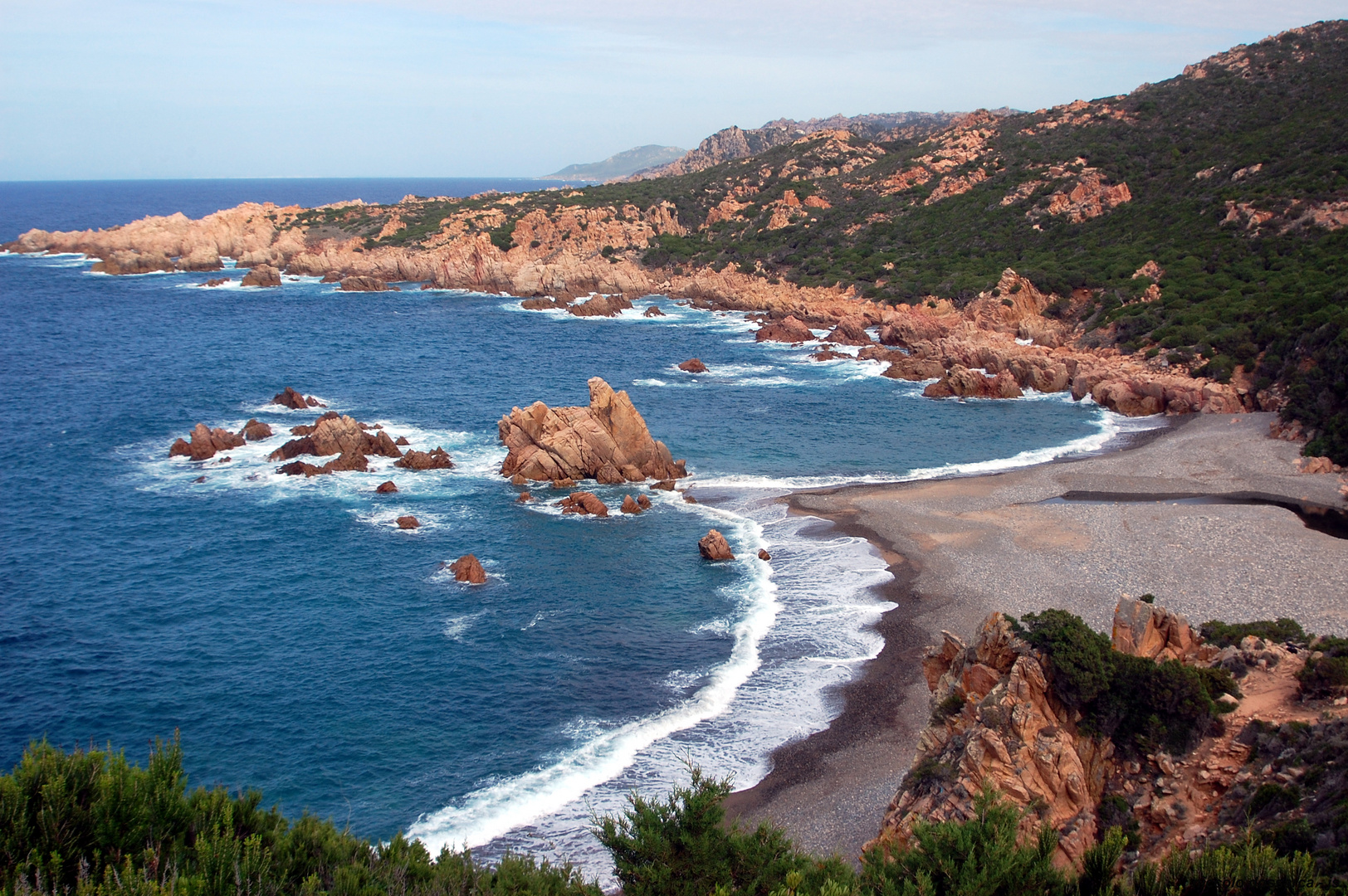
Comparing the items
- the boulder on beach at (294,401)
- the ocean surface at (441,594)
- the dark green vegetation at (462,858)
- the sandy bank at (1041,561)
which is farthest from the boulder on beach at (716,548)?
the boulder on beach at (294,401)

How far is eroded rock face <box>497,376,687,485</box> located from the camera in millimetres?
43688

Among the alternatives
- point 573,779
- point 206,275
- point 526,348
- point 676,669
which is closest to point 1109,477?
point 676,669

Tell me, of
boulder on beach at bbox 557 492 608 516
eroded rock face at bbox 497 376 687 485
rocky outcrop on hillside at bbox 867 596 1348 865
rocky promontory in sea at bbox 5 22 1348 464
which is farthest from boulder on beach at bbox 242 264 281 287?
rocky outcrop on hillside at bbox 867 596 1348 865

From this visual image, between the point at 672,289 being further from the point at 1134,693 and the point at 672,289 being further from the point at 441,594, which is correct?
the point at 1134,693

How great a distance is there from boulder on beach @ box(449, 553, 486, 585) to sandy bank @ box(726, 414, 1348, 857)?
1426cm

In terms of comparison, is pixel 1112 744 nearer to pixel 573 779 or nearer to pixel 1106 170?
pixel 573 779

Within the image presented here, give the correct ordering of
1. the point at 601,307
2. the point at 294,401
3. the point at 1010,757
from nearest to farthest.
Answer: the point at 1010,757, the point at 294,401, the point at 601,307

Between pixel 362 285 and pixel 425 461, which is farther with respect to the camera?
pixel 362 285

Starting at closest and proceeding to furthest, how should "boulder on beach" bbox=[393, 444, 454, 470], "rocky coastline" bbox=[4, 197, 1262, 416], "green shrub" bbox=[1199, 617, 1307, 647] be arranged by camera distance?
"green shrub" bbox=[1199, 617, 1307, 647]
"boulder on beach" bbox=[393, 444, 454, 470]
"rocky coastline" bbox=[4, 197, 1262, 416]

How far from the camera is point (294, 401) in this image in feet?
184

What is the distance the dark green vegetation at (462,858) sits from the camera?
1048 centimetres

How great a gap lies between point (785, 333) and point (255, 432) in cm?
4842

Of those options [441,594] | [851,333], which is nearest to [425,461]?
A: [441,594]

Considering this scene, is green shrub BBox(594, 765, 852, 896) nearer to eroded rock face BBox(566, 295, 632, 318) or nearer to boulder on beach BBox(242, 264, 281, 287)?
eroded rock face BBox(566, 295, 632, 318)
